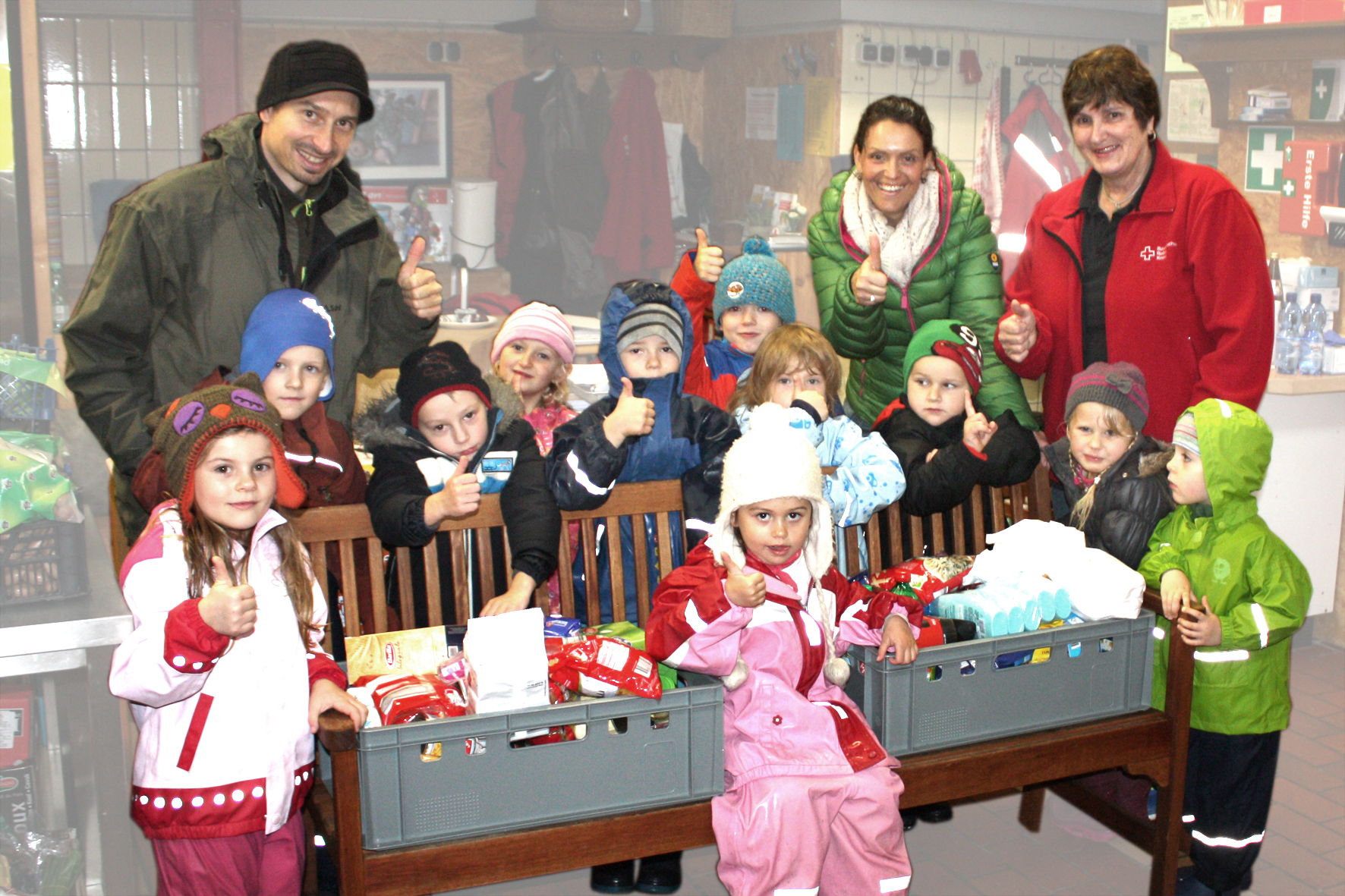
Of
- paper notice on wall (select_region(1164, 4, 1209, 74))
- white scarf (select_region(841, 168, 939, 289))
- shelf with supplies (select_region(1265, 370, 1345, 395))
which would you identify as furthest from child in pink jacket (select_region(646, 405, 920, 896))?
paper notice on wall (select_region(1164, 4, 1209, 74))

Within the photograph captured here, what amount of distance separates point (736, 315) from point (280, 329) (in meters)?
1.27

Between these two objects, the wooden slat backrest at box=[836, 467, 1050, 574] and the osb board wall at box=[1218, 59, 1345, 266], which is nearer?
the wooden slat backrest at box=[836, 467, 1050, 574]

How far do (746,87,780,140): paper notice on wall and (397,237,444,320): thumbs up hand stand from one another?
13.8 feet

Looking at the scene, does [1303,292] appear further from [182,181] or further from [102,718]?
[102,718]

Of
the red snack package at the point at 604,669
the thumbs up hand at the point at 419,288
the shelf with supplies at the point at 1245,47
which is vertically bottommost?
the red snack package at the point at 604,669

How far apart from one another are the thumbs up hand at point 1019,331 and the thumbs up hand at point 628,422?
1017mm

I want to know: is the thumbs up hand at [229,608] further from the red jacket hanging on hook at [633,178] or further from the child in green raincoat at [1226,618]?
the red jacket hanging on hook at [633,178]

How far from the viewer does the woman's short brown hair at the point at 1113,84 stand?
293 centimetres

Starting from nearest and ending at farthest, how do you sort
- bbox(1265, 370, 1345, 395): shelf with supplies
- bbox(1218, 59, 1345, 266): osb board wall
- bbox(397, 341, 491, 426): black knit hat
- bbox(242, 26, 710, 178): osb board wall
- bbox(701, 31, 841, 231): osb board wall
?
bbox(397, 341, 491, 426): black knit hat → bbox(1265, 370, 1345, 395): shelf with supplies → bbox(1218, 59, 1345, 266): osb board wall → bbox(242, 26, 710, 178): osb board wall → bbox(701, 31, 841, 231): osb board wall

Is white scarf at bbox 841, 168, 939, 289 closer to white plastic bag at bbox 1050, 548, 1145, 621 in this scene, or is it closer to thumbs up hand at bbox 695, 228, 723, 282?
thumbs up hand at bbox 695, 228, 723, 282

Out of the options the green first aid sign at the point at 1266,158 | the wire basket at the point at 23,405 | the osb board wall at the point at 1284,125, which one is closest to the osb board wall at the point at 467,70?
the osb board wall at the point at 1284,125

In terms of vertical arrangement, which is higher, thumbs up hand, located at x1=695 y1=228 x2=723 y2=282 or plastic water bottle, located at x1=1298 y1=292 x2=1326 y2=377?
thumbs up hand, located at x1=695 y1=228 x2=723 y2=282

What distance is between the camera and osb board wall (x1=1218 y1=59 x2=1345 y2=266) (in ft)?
16.0

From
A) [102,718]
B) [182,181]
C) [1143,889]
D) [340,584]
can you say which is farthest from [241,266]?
[1143,889]
